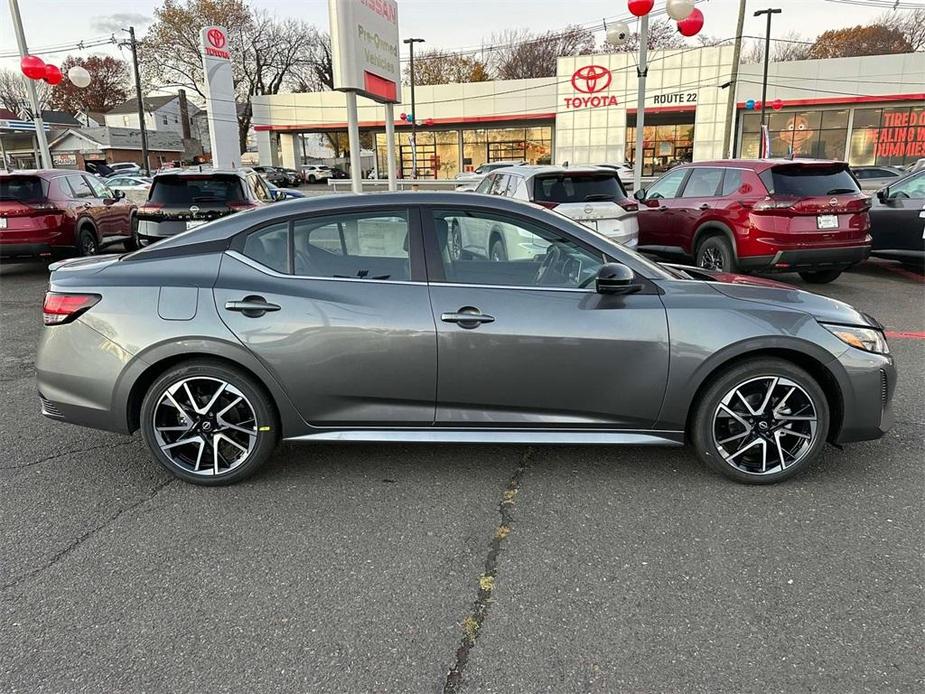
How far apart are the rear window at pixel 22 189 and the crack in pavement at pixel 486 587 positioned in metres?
9.54

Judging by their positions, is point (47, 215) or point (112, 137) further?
point (112, 137)

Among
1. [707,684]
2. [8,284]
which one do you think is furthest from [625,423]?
[8,284]

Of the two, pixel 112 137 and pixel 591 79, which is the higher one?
pixel 591 79

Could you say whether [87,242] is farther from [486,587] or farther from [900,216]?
[900,216]

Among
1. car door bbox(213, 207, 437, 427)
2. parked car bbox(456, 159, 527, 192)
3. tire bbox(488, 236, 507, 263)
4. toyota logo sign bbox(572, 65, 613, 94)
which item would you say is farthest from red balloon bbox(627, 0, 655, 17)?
toyota logo sign bbox(572, 65, 613, 94)

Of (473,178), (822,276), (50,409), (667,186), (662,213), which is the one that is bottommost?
(822,276)

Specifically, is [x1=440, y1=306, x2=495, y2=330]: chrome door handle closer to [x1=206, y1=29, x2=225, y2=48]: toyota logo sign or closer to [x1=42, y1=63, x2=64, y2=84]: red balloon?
[x1=42, y1=63, x2=64, y2=84]: red balloon

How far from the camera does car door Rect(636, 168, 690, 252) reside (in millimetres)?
9180

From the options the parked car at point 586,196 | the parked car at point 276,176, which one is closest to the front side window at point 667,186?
the parked car at point 586,196

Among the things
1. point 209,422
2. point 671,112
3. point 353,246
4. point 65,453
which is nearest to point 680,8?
point 353,246

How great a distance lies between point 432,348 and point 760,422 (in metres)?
1.79

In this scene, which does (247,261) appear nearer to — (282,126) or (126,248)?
(126,248)

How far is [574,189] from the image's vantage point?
26.9ft

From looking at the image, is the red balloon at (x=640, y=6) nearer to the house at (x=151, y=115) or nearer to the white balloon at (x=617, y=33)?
the white balloon at (x=617, y=33)
